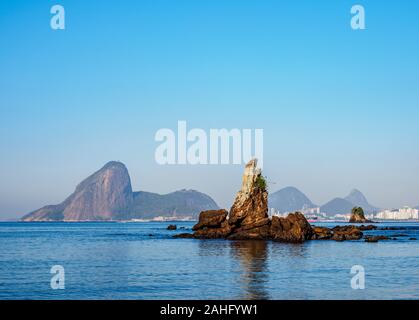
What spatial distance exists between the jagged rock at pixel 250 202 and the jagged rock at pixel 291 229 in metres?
6.75

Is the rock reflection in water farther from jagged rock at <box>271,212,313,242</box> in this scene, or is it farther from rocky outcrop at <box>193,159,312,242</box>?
rocky outcrop at <box>193,159,312,242</box>

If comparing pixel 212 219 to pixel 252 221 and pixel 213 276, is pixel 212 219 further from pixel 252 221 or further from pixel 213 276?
pixel 213 276

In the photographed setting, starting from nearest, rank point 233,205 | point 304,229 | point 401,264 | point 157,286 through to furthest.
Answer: point 157,286, point 401,264, point 304,229, point 233,205

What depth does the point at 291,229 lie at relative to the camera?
10788 cm

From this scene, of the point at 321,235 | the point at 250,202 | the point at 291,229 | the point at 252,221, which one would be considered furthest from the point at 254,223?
the point at 321,235

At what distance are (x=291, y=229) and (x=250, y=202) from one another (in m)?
14.0

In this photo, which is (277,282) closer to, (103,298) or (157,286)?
(157,286)

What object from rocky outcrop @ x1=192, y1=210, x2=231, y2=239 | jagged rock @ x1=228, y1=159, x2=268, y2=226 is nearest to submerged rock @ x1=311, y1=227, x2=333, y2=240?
jagged rock @ x1=228, y1=159, x2=268, y2=226

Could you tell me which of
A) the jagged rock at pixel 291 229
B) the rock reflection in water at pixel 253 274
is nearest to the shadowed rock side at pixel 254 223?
the jagged rock at pixel 291 229

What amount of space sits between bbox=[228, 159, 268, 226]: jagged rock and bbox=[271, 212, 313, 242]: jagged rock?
6.75 metres
